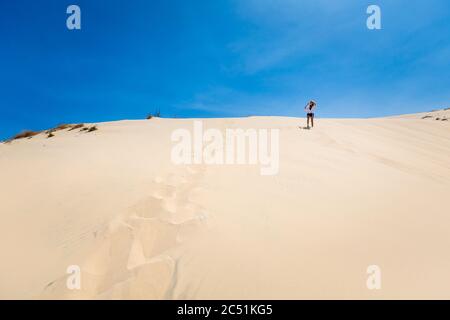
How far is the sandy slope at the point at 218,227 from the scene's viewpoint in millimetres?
2461

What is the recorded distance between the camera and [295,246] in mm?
2893

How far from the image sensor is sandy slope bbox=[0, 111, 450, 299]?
2.46 metres

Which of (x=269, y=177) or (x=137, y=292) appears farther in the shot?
(x=269, y=177)

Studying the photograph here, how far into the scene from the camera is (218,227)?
10.6ft

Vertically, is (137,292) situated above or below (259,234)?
below
